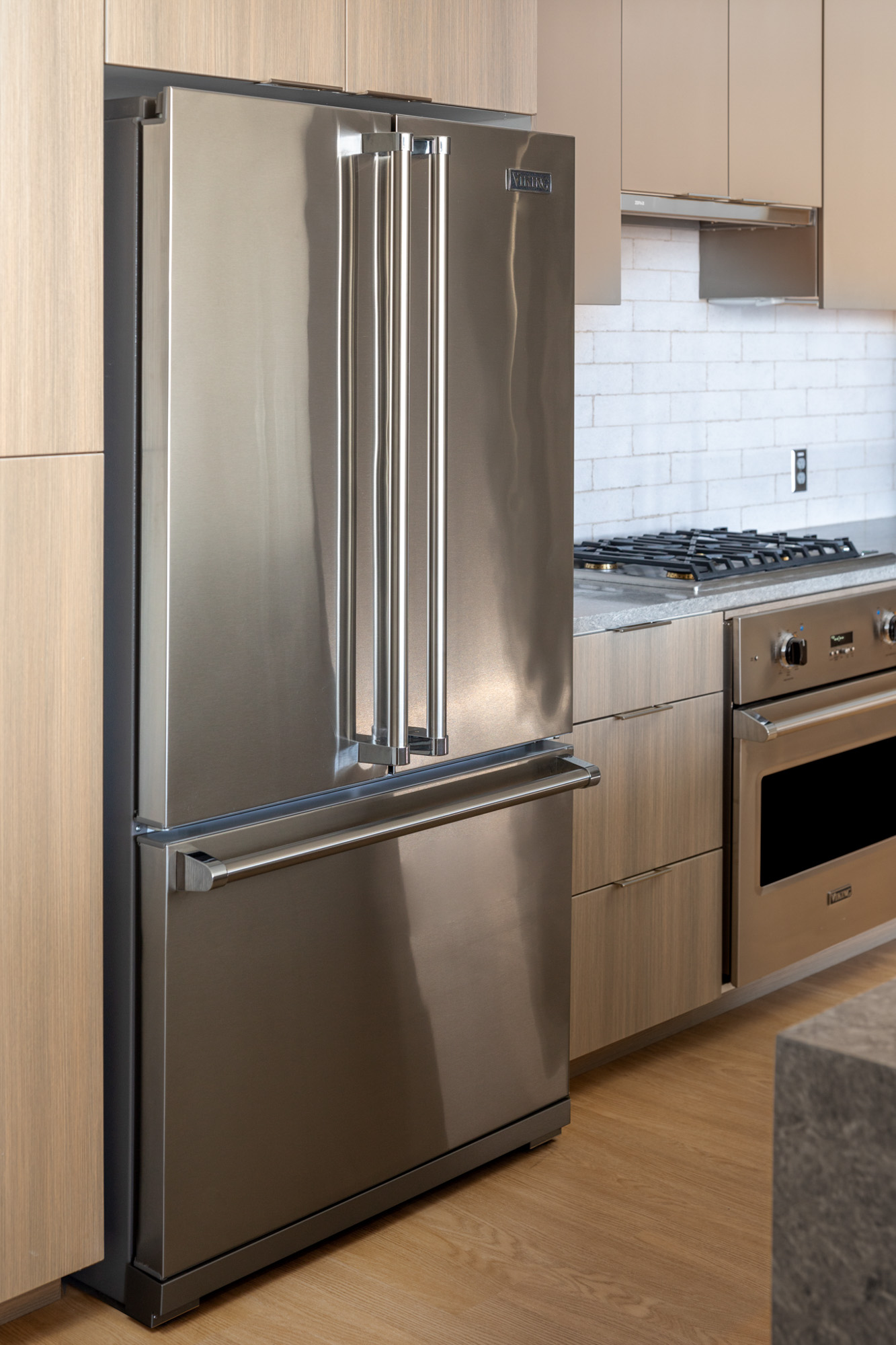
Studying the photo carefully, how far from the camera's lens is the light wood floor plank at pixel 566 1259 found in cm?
212

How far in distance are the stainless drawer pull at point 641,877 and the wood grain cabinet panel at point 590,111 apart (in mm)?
1176

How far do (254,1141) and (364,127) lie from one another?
60.2 inches

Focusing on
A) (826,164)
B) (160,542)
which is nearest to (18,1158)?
(160,542)

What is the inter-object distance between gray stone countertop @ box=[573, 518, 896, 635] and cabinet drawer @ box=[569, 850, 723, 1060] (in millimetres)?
532

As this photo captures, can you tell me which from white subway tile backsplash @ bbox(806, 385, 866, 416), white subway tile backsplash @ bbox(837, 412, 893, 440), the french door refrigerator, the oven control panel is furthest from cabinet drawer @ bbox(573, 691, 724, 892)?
white subway tile backsplash @ bbox(837, 412, 893, 440)

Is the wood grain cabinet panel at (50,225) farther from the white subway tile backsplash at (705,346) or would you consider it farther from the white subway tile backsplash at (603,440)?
the white subway tile backsplash at (705,346)

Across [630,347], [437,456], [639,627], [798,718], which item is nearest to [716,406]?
[630,347]

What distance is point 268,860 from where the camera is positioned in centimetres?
208

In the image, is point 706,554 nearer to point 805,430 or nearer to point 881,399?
point 805,430

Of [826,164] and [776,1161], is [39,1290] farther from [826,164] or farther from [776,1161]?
[826,164]

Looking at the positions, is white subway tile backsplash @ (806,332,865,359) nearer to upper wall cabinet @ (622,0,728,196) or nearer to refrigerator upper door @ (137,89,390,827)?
upper wall cabinet @ (622,0,728,196)

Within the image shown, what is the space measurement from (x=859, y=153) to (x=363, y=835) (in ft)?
7.87

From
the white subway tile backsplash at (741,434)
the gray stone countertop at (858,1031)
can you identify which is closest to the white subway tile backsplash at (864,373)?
the white subway tile backsplash at (741,434)

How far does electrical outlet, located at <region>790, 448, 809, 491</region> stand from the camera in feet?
13.7
